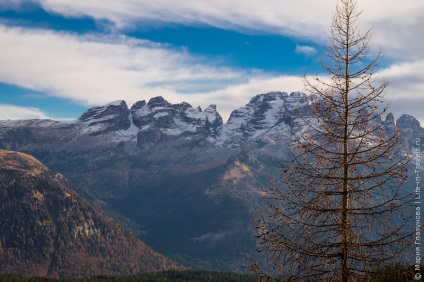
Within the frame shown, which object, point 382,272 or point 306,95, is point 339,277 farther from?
point 306,95

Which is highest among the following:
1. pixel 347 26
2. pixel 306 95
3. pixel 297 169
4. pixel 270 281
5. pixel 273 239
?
pixel 347 26

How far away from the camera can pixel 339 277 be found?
68.4ft

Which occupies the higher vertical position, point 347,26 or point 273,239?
point 347,26

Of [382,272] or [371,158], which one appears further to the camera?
[371,158]

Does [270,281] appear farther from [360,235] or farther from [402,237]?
[402,237]

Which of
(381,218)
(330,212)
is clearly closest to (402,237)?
(381,218)

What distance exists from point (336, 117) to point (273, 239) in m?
6.63

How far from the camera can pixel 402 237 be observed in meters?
20.5

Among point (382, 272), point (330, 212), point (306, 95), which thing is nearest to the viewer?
point (382, 272)

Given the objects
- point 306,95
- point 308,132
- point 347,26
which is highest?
point 347,26

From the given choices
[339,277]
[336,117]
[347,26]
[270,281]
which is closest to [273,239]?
[270,281]

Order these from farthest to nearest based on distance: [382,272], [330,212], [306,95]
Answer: [306,95]
[330,212]
[382,272]

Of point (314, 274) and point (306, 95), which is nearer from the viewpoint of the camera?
point (314, 274)

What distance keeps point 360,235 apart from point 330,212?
65.4 inches
